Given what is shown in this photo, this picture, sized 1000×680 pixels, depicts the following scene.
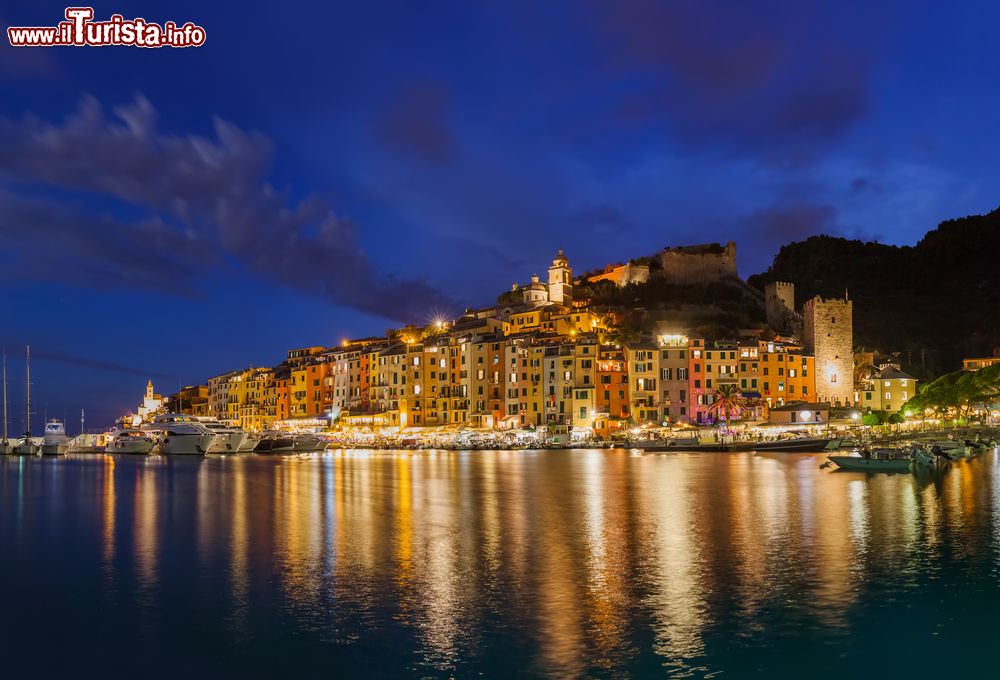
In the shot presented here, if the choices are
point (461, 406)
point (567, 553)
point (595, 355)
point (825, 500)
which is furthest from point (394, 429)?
point (567, 553)

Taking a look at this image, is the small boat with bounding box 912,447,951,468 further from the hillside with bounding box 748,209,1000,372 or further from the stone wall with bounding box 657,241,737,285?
the stone wall with bounding box 657,241,737,285

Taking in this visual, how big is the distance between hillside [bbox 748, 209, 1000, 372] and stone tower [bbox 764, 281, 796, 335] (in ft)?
37.4

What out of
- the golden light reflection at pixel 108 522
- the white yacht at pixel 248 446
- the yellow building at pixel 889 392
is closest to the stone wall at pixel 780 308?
the yellow building at pixel 889 392

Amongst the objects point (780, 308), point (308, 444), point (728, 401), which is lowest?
point (308, 444)

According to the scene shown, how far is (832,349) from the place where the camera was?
302 ft

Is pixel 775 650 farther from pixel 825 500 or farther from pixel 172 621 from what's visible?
pixel 825 500

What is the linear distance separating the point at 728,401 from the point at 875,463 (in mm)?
30980

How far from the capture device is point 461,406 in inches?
3888

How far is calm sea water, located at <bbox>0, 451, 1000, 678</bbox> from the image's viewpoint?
50.5 feet

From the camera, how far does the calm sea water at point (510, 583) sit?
1538 cm

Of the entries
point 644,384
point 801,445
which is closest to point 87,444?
point 644,384

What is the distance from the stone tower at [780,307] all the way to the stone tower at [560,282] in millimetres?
25987

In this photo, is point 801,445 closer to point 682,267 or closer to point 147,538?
point 682,267

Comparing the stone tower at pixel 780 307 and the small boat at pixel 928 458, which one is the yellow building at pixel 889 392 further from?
the small boat at pixel 928 458
